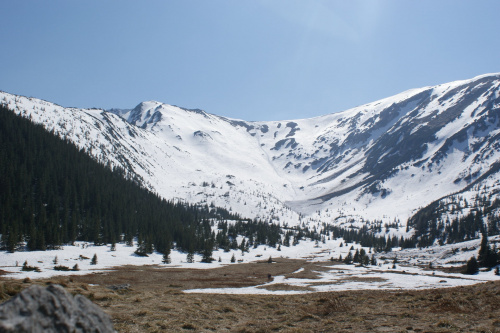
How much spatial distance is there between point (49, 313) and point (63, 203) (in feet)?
499

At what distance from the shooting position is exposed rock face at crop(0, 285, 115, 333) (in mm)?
8070

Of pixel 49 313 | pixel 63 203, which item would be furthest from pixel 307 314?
pixel 63 203

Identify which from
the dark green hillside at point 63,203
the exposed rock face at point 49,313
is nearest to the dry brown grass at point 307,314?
the exposed rock face at point 49,313

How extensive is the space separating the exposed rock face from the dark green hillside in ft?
317

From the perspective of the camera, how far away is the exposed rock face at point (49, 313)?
8070 millimetres

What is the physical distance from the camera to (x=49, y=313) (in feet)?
29.2

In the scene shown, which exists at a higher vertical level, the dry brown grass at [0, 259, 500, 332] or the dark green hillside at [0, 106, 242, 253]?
the dark green hillside at [0, 106, 242, 253]

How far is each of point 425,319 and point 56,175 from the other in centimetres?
17196

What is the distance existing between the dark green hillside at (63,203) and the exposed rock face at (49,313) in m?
96.7

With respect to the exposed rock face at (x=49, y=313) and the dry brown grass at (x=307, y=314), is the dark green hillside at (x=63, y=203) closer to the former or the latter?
the dry brown grass at (x=307, y=314)

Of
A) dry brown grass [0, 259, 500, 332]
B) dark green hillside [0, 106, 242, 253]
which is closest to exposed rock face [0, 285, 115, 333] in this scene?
dry brown grass [0, 259, 500, 332]

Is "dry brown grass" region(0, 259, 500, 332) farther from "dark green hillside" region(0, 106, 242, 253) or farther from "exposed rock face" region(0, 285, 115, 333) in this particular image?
"dark green hillside" region(0, 106, 242, 253)

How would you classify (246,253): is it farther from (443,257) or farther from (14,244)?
(14,244)

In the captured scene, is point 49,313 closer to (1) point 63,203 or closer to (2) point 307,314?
(2) point 307,314
